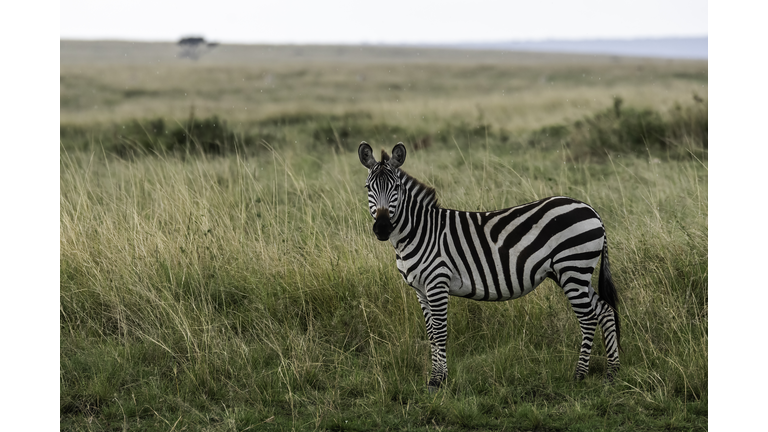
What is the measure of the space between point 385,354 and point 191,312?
203 cm

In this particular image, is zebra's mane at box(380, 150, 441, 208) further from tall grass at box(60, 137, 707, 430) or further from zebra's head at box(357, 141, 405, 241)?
tall grass at box(60, 137, 707, 430)

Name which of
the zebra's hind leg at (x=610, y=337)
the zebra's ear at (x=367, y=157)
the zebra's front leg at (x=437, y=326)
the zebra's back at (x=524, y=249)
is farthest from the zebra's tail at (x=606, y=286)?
the zebra's ear at (x=367, y=157)

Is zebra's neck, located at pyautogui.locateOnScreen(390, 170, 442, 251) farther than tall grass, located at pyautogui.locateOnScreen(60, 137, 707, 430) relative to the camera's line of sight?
No

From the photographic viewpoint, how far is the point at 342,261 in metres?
6.38

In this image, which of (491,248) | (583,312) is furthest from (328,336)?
(583,312)

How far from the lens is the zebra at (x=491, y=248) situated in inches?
176

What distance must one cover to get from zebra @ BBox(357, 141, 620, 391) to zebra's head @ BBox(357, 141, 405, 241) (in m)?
0.12

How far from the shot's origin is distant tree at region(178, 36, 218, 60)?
65.5 meters

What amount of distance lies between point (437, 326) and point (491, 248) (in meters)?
0.68

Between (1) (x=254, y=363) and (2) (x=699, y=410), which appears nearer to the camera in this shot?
(2) (x=699, y=410)

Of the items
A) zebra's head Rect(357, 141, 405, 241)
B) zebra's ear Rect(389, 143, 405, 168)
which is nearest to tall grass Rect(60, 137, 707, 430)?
zebra's head Rect(357, 141, 405, 241)

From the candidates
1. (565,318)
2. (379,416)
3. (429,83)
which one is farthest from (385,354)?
(429,83)

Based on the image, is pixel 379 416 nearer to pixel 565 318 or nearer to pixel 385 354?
pixel 385 354

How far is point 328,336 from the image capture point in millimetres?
5746
